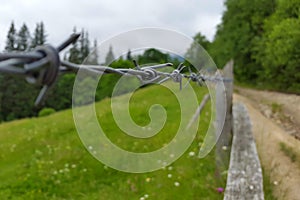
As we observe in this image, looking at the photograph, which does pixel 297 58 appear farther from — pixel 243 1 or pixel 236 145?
pixel 243 1

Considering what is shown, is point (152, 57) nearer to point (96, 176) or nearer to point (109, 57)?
point (109, 57)

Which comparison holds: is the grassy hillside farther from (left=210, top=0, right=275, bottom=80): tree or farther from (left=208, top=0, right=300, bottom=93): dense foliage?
(left=210, top=0, right=275, bottom=80): tree

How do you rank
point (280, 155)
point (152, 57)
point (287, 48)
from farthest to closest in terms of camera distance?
1. point (287, 48)
2. point (280, 155)
3. point (152, 57)

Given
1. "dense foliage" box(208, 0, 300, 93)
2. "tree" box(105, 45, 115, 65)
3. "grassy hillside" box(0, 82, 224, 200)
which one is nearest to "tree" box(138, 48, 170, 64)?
"tree" box(105, 45, 115, 65)

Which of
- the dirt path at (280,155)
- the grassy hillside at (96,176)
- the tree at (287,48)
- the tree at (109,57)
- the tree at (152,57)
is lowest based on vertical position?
the grassy hillside at (96,176)

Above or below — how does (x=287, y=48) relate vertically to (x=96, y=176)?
above

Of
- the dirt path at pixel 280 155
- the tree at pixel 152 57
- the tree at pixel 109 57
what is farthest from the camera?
the dirt path at pixel 280 155

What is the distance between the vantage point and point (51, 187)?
3.37 meters

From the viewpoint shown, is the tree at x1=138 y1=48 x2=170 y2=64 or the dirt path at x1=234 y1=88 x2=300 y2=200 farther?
the dirt path at x1=234 y1=88 x2=300 y2=200

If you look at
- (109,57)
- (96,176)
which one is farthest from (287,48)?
(109,57)

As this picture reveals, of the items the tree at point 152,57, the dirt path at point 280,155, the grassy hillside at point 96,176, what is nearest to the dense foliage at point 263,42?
the dirt path at point 280,155

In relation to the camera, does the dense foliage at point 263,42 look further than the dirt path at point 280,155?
Yes

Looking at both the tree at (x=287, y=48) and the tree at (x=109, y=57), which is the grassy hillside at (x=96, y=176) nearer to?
the tree at (x=109, y=57)

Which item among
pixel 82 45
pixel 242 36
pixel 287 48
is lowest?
pixel 287 48
